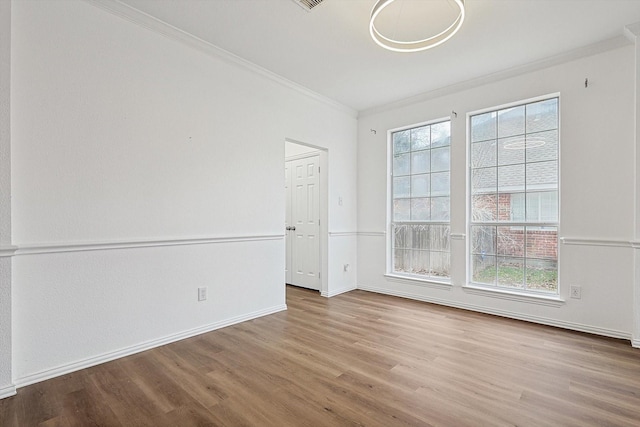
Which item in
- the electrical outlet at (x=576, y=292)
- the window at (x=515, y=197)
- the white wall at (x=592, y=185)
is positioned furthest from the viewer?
the window at (x=515, y=197)

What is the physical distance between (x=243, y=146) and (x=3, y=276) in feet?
7.12

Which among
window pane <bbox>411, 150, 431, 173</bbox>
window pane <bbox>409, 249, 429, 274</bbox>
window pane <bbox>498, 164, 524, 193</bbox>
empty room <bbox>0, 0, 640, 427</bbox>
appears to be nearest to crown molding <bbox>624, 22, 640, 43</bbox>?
empty room <bbox>0, 0, 640, 427</bbox>

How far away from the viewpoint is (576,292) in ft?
10.3

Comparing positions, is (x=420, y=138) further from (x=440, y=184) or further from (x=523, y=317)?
(x=523, y=317)

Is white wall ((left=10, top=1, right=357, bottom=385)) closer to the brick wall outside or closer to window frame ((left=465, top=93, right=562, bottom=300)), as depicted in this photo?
window frame ((left=465, top=93, right=562, bottom=300))

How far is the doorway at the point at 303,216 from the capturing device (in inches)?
188

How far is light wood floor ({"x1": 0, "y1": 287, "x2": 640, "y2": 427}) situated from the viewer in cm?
177

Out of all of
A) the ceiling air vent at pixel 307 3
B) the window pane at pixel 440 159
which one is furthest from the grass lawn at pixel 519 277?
the ceiling air vent at pixel 307 3

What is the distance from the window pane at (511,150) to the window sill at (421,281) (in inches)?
64.4

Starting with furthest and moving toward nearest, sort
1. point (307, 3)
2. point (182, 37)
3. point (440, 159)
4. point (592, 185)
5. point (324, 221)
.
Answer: point (324, 221), point (440, 159), point (592, 185), point (182, 37), point (307, 3)

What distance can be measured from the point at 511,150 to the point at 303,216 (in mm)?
2946

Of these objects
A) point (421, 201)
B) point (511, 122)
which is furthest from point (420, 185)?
point (511, 122)

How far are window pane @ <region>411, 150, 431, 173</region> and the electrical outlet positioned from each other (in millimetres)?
2094

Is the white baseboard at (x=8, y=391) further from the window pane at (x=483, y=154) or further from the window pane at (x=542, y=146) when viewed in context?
the window pane at (x=542, y=146)
